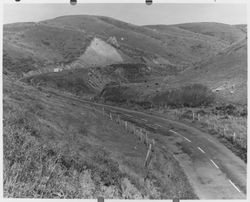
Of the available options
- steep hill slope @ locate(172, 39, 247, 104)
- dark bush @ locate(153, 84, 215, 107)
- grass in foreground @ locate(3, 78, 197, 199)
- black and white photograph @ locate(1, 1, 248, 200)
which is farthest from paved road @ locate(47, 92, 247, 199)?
steep hill slope @ locate(172, 39, 247, 104)

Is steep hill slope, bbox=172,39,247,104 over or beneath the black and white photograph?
over

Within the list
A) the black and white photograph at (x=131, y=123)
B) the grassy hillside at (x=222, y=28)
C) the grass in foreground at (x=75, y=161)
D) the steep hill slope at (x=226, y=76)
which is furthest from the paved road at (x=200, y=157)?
the grassy hillside at (x=222, y=28)

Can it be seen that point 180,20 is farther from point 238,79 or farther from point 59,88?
point 59,88

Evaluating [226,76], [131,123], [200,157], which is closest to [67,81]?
[131,123]

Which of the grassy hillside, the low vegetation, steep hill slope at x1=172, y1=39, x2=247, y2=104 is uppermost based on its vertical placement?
the grassy hillside

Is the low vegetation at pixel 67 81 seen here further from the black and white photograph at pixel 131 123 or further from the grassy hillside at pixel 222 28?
the grassy hillside at pixel 222 28

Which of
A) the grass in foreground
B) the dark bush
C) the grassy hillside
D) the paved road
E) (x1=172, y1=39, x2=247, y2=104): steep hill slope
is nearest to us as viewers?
the grass in foreground

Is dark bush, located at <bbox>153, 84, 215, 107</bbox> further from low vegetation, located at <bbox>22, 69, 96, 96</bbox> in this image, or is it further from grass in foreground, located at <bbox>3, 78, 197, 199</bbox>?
low vegetation, located at <bbox>22, 69, 96, 96</bbox>

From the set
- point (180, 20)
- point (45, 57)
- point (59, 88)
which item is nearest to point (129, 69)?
point (59, 88)
